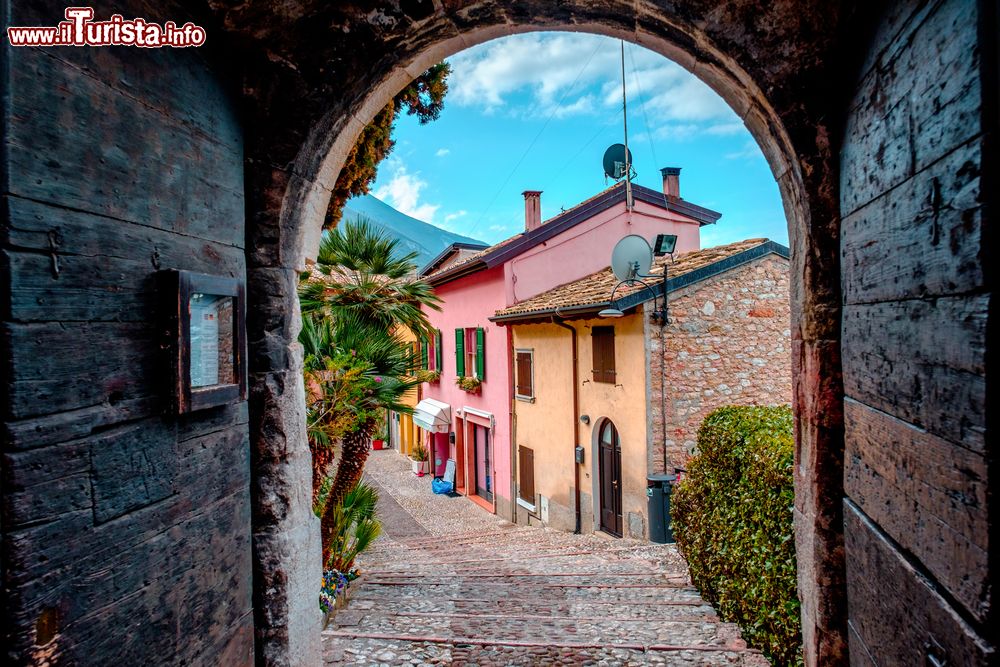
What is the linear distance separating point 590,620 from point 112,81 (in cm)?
415

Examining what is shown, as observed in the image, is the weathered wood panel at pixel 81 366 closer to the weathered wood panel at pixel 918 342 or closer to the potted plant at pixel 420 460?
the weathered wood panel at pixel 918 342

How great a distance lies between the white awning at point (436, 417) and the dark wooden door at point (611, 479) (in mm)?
6674

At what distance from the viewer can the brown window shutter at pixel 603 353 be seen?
1034cm

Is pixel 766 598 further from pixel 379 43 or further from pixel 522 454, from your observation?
pixel 522 454

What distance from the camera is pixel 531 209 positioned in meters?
15.8

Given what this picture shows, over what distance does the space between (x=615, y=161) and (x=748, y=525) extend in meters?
10.9

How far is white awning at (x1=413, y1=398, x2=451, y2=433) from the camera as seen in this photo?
55.6 ft

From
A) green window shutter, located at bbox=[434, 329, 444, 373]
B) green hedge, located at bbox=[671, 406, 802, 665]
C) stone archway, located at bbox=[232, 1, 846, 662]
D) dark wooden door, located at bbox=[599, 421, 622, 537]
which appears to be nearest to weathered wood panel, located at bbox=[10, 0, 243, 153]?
stone archway, located at bbox=[232, 1, 846, 662]

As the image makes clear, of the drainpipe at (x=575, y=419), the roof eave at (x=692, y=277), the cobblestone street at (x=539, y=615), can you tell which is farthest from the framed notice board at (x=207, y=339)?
the drainpipe at (x=575, y=419)

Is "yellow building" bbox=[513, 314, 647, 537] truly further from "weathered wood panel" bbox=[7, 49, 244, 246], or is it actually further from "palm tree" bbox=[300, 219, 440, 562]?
"weathered wood panel" bbox=[7, 49, 244, 246]

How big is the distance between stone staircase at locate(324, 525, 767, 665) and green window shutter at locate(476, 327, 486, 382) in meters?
8.22

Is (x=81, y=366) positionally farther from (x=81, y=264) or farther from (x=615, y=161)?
(x=615, y=161)

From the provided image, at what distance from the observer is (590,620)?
4.36 meters

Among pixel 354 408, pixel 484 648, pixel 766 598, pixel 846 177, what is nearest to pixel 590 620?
pixel 484 648
